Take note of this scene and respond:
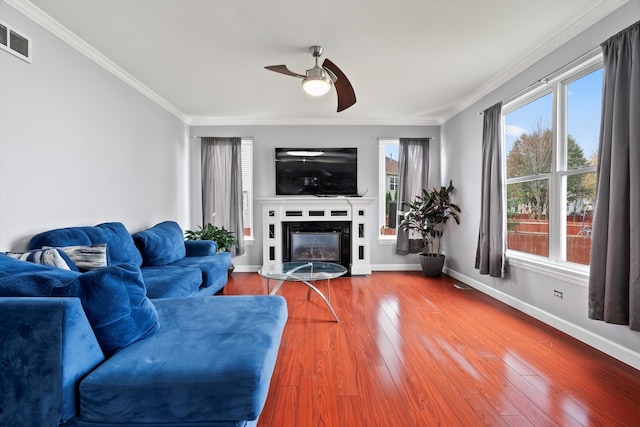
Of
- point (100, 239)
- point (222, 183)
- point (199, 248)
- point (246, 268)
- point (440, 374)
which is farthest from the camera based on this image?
point (246, 268)

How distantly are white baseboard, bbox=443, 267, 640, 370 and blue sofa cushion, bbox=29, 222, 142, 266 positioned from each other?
12.6ft

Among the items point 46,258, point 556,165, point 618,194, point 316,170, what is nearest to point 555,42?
point 556,165

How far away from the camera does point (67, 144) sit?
8.59 ft

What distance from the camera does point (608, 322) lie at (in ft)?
6.84

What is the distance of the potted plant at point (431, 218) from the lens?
15.4 feet

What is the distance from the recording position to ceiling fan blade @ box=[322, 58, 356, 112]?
267 cm

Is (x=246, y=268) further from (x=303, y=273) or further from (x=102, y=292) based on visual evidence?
(x=102, y=292)

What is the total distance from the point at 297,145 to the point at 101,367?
4.37 m

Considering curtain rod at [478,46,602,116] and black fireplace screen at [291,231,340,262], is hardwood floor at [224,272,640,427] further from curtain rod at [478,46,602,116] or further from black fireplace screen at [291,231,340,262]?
curtain rod at [478,46,602,116]

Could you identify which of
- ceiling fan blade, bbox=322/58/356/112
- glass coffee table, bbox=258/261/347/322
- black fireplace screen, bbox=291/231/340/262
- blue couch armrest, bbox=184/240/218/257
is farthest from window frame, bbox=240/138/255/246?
ceiling fan blade, bbox=322/58/356/112

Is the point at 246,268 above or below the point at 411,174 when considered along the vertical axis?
below

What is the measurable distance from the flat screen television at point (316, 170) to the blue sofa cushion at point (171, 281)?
8.12 ft

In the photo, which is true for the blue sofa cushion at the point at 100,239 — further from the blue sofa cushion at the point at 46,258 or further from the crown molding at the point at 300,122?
the crown molding at the point at 300,122

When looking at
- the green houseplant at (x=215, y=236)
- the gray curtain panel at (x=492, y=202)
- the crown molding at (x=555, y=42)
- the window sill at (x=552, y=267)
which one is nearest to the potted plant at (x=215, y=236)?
the green houseplant at (x=215, y=236)
